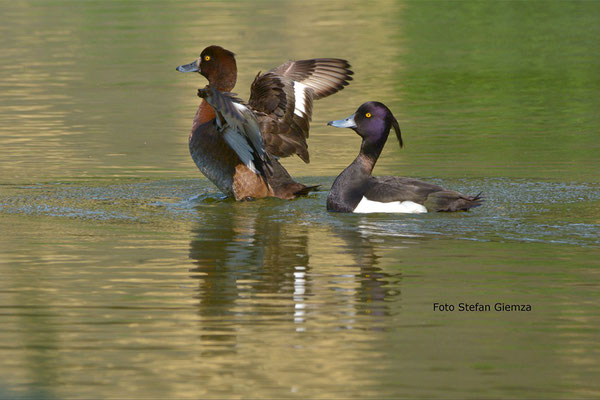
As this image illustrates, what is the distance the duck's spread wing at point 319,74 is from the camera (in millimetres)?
13789

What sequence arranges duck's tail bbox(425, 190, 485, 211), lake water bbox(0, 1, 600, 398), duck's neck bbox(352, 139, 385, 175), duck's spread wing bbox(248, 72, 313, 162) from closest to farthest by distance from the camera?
lake water bbox(0, 1, 600, 398) < duck's tail bbox(425, 190, 485, 211) < duck's neck bbox(352, 139, 385, 175) < duck's spread wing bbox(248, 72, 313, 162)

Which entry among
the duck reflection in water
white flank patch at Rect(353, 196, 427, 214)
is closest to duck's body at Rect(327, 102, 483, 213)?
white flank patch at Rect(353, 196, 427, 214)

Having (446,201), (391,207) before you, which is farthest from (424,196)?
(391,207)

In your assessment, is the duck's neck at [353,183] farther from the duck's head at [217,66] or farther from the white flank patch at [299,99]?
the duck's head at [217,66]

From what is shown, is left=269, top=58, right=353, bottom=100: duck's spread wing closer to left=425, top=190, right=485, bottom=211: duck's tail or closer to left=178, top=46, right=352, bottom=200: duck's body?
left=178, top=46, right=352, bottom=200: duck's body

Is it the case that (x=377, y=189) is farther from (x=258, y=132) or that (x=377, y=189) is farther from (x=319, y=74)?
(x=319, y=74)

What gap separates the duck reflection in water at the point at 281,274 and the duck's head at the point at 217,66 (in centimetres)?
195

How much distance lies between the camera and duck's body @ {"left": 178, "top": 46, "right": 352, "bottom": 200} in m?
12.2

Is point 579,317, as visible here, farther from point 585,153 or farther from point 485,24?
point 485,24

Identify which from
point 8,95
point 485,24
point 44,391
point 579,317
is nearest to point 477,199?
point 579,317

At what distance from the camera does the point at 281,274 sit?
9062 mm

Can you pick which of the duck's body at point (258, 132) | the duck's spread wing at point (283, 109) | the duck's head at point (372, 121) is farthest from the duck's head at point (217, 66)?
the duck's head at point (372, 121)

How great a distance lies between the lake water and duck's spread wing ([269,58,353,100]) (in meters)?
1.00

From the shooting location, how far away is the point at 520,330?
745cm
